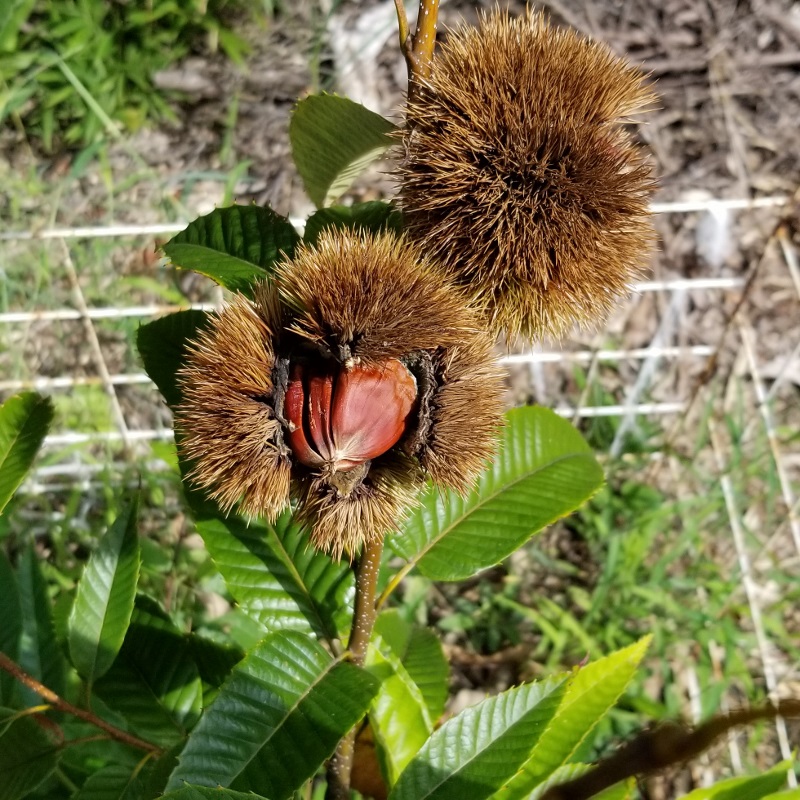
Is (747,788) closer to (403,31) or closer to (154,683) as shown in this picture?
(154,683)

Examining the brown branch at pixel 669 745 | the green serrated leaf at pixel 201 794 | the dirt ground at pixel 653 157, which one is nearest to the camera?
the brown branch at pixel 669 745

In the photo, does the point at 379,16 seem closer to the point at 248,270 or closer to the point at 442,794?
the point at 248,270

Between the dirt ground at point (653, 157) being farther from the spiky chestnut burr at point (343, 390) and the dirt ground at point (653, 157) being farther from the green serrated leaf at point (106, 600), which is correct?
the spiky chestnut burr at point (343, 390)

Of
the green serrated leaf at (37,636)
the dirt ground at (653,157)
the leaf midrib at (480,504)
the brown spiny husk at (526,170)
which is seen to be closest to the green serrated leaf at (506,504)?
the leaf midrib at (480,504)

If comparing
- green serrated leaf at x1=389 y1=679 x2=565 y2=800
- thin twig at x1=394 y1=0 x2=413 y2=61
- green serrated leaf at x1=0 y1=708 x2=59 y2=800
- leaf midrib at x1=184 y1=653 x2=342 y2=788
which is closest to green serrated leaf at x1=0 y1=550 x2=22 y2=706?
green serrated leaf at x1=0 y1=708 x2=59 y2=800

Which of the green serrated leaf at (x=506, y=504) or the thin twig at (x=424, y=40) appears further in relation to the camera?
the green serrated leaf at (x=506, y=504)

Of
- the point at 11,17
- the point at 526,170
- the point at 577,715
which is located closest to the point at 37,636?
the point at 577,715
